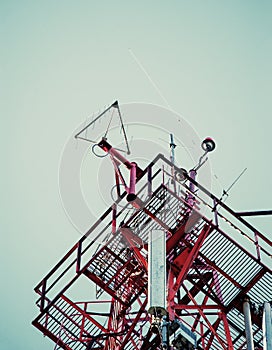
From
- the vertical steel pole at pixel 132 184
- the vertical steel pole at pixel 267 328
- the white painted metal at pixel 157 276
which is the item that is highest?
the vertical steel pole at pixel 132 184

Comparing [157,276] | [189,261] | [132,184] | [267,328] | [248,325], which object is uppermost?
[132,184]

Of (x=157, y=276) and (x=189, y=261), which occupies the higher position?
(x=189, y=261)

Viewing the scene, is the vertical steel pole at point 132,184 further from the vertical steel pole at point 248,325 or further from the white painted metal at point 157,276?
the vertical steel pole at point 248,325

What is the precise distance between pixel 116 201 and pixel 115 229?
0.96 metres

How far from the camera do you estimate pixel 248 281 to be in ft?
63.0

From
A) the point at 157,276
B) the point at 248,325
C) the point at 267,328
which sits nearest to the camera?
the point at 157,276

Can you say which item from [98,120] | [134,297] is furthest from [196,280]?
[98,120]

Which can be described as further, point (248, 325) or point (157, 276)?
point (248, 325)

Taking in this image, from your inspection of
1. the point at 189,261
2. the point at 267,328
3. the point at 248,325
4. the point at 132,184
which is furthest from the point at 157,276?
the point at 132,184

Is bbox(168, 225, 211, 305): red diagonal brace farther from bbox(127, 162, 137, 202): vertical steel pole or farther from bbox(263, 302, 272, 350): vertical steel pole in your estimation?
bbox(263, 302, 272, 350): vertical steel pole

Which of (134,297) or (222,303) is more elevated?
(222,303)

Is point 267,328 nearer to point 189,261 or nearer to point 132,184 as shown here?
point 189,261

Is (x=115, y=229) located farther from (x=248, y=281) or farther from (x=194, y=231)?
(x=248, y=281)

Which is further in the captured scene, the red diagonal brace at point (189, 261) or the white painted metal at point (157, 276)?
the red diagonal brace at point (189, 261)
